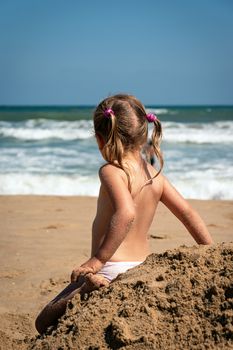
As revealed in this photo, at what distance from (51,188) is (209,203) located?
2980 mm

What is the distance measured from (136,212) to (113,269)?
303 millimetres

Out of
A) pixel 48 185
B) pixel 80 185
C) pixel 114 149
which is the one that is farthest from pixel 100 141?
pixel 48 185

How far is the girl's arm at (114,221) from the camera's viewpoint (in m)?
2.23

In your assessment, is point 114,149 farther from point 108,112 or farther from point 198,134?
point 198,134

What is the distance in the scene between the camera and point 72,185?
29.9 ft

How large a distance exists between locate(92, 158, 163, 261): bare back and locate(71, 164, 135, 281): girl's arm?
0.14ft

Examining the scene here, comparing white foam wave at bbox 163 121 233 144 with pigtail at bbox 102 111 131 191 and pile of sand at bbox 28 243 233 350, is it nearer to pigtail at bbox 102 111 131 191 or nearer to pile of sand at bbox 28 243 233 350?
pigtail at bbox 102 111 131 191

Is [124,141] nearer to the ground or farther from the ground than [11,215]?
farther from the ground

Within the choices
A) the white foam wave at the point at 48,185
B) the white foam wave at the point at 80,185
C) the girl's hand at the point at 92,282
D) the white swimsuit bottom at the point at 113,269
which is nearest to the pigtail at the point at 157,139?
the white swimsuit bottom at the point at 113,269

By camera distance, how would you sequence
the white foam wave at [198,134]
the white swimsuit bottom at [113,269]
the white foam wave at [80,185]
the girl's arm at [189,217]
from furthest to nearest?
the white foam wave at [198,134] → the white foam wave at [80,185] → the girl's arm at [189,217] → the white swimsuit bottom at [113,269]

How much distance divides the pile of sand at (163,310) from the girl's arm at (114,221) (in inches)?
5.0

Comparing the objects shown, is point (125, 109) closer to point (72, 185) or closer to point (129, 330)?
point (129, 330)

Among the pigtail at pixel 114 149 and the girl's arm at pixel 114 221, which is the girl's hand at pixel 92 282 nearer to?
the girl's arm at pixel 114 221

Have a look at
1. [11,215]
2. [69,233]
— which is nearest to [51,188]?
[11,215]
